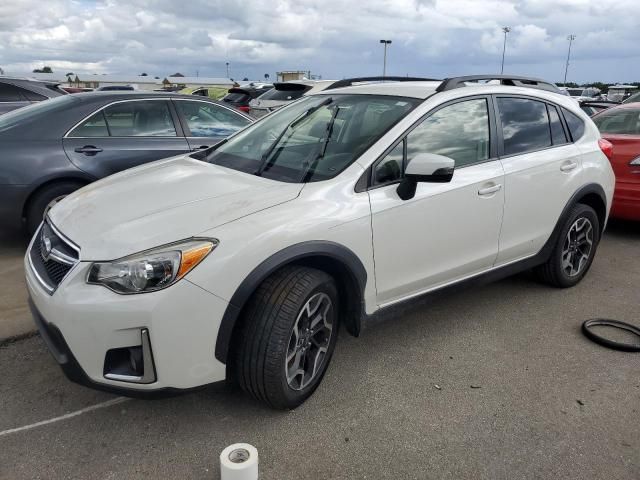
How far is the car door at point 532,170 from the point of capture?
376 centimetres

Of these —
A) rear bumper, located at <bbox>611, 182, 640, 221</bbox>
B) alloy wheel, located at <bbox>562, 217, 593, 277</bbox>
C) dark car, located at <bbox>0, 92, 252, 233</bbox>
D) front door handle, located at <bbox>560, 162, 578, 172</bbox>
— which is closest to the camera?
front door handle, located at <bbox>560, 162, 578, 172</bbox>

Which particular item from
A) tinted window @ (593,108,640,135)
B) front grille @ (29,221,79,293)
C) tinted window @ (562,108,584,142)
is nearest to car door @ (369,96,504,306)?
tinted window @ (562,108,584,142)

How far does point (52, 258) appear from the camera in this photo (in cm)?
263

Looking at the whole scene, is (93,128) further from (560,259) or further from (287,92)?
(287,92)

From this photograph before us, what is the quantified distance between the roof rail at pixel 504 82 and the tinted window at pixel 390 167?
2.07 ft

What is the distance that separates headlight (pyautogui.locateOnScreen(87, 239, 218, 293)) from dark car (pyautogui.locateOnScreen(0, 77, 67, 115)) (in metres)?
6.80

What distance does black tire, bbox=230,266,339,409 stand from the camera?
253cm

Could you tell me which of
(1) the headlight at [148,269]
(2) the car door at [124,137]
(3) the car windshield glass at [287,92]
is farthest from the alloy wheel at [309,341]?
(3) the car windshield glass at [287,92]

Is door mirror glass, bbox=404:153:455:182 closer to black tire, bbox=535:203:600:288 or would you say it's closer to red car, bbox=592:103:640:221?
black tire, bbox=535:203:600:288

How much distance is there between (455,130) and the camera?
3.49 metres

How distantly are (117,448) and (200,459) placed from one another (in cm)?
42

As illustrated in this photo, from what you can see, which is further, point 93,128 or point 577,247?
point 93,128

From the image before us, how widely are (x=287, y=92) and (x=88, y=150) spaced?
961 cm

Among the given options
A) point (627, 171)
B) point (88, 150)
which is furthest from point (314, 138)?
point (627, 171)
